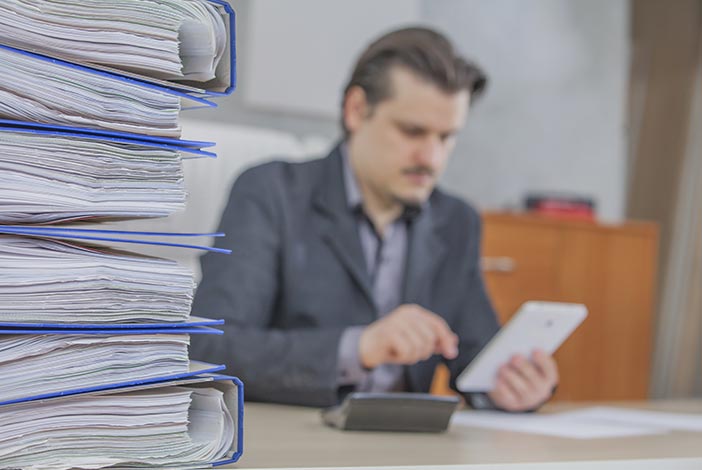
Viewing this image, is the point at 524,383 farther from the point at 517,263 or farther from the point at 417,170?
the point at 517,263

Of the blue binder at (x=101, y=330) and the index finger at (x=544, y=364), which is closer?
the blue binder at (x=101, y=330)

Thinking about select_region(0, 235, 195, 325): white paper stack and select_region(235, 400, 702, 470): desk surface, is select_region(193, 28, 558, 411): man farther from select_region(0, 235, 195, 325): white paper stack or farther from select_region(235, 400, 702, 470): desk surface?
select_region(0, 235, 195, 325): white paper stack

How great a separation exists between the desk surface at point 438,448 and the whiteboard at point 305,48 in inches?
105

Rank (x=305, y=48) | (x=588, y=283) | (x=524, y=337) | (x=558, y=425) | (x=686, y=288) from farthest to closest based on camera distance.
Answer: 1. (x=686, y=288)
2. (x=588, y=283)
3. (x=305, y=48)
4. (x=524, y=337)
5. (x=558, y=425)

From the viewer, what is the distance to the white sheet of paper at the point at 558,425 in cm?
124

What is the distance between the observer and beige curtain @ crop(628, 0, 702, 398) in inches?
207

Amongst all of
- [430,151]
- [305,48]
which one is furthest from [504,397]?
[305,48]

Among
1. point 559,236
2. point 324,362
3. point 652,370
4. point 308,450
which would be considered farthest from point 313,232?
point 652,370

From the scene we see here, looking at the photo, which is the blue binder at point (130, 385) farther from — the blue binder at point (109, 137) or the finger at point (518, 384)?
the finger at point (518, 384)

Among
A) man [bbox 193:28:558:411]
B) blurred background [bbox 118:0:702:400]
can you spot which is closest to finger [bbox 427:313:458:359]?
man [bbox 193:28:558:411]

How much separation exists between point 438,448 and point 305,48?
122 inches

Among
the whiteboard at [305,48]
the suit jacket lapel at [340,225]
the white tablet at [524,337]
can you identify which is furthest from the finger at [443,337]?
the whiteboard at [305,48]

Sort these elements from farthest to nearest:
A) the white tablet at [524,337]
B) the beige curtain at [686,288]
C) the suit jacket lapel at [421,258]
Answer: the beige curtain at [686,288], the suit jacket lapel at [421,258], the white tablet at [524,337]

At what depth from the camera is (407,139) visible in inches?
79.8
